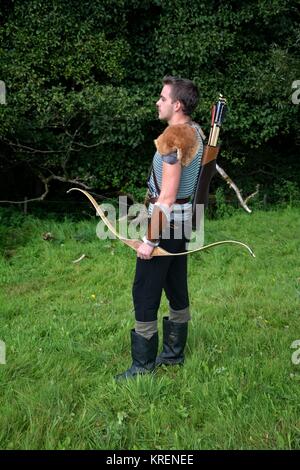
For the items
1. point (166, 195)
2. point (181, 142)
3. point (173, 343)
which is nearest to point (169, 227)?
point (166, 195)

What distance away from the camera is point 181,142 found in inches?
112

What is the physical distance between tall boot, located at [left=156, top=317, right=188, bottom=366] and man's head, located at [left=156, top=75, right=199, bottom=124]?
1346 millimetres

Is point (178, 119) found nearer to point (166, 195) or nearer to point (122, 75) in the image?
point (166, 195)

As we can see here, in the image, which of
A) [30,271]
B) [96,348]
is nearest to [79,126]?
[30,271]

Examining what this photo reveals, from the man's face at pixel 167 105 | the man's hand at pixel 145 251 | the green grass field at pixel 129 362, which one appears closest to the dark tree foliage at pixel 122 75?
the green grass field at pixel 129 362

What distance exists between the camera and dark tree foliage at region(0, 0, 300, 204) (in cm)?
895

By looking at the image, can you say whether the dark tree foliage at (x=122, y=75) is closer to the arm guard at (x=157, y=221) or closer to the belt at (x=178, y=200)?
the belt at (x=178, y=200)

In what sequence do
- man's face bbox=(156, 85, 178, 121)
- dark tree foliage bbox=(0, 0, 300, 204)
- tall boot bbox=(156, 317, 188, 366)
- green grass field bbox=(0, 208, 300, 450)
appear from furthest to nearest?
dark tree foliage bbox=(0, 0, 300, 204) → tall boot bbox=(156, 317, 188, 366) → man's face bbox=(156, 85, 178, 121) → green grass field bbox=(0, 208, 300, 450)

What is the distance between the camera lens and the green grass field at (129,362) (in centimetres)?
260

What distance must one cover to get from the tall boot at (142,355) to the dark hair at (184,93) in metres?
1.38

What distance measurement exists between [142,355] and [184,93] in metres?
1.58

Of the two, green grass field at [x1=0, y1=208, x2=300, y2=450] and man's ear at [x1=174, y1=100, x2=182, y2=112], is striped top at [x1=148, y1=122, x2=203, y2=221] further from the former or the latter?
green grass field at [x1=0, y1=208, x2=300, y2=450]

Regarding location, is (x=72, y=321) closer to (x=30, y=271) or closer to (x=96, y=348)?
(x=96, y=348)

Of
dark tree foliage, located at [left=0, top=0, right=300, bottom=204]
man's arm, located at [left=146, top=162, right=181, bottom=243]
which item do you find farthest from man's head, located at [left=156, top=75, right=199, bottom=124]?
dark tree foliage, located at [left=0, top=0, right=300, bottom=204]
